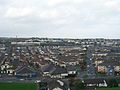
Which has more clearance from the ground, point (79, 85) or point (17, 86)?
point (79, 85)

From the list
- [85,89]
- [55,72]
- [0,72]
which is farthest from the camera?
[0,72]

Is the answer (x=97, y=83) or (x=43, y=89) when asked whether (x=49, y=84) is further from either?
(x=97, y=83)

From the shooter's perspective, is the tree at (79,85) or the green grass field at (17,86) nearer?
the tree at (79,85)

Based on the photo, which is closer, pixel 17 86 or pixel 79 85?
pixel 79 85

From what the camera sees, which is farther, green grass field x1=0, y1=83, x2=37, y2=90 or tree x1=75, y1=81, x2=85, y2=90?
green grass field x1=0, y1=83, x2=37, y2=90

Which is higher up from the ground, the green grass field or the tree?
the tree

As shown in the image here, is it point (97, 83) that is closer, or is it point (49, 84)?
point (49, 84)

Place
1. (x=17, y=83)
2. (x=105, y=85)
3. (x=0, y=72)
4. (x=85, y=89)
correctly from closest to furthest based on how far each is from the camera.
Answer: (x=85, y=89) → (x=105, y=85) → (x=17, y=83) → (x=0, y=72)

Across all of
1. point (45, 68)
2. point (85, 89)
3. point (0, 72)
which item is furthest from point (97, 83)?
point (0, 72)

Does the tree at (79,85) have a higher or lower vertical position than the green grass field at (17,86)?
higher
